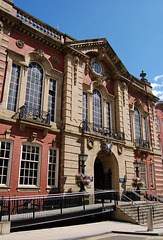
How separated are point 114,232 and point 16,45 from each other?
12.7 meters

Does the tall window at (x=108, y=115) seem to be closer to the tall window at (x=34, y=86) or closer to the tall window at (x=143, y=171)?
the tall window at (x=143, y=171)

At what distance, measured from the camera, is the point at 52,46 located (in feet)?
53.7

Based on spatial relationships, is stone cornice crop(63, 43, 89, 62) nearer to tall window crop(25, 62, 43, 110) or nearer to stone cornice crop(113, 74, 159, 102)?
tall window crop(25, 62, 43, 110)

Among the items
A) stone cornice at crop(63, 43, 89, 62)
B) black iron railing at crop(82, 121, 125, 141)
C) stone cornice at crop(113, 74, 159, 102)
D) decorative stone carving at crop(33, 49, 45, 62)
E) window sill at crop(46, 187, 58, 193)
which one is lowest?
window sill at crop(46, 187, 58, 193)

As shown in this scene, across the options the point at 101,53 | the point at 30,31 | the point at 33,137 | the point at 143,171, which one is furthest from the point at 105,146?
the point at 30,31

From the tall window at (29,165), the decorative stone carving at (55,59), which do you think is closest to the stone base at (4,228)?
the tall window at (29,165)

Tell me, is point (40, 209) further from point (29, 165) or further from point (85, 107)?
point (85, 107)

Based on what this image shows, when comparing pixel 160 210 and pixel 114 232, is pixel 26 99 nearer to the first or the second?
pixel 114 232

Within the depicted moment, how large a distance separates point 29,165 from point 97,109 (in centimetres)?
837

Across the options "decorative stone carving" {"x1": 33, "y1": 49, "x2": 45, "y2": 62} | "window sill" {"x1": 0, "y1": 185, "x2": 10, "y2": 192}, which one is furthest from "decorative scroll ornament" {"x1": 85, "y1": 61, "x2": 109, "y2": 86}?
"window sill" {"x1": 0, "y1": 185, "x2": 10, "y2": 192}

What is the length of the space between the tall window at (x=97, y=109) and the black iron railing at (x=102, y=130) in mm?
512

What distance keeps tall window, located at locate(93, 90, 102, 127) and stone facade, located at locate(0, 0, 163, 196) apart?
2.9 inches

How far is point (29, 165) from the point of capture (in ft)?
42.4

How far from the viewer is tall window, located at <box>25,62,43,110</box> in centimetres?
1440
